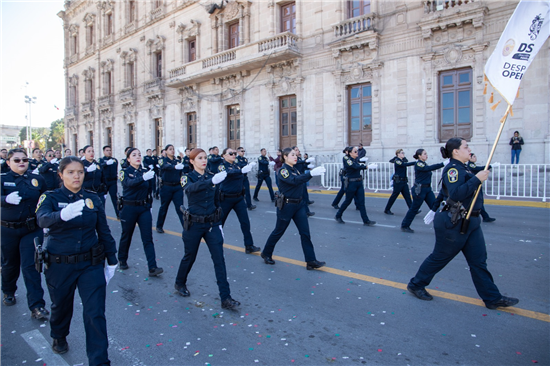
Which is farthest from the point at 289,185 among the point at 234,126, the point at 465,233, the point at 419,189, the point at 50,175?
the point at 234,126

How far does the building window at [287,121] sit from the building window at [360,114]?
11.5 ft

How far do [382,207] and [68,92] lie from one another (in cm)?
4370

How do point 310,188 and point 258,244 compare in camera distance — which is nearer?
point 258,244

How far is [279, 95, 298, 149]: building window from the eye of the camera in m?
21.8

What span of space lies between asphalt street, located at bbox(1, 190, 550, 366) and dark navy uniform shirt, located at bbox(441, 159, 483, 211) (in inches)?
46.2

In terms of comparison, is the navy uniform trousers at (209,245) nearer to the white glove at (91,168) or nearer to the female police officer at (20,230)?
the female police officer at (20,230)

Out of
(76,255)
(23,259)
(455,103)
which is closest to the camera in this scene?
(76,255)

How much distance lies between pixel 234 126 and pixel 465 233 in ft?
72.3

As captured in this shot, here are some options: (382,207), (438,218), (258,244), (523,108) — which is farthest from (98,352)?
(523,108)

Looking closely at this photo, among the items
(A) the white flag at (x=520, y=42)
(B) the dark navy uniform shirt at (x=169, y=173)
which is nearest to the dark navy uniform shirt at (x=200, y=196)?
(A) the white flag at (x=520, y=42)

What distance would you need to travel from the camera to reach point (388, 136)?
1778cm

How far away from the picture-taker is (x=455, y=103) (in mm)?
16281

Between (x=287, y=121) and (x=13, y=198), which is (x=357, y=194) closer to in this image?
(x=13, y=198)

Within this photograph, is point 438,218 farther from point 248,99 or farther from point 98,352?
point 248,99
